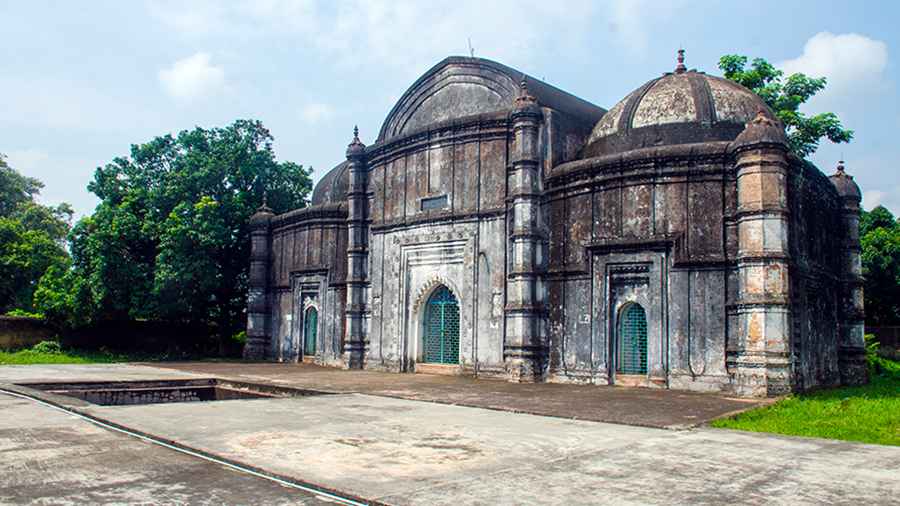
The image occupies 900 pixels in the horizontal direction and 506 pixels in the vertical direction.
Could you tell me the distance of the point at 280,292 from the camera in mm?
23891

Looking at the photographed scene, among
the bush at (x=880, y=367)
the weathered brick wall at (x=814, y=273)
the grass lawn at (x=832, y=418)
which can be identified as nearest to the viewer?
the grass lawn at (x=832, y=418)

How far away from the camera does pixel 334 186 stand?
2392 cm

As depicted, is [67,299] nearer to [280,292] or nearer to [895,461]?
[280,292]

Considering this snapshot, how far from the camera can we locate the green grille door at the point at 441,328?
59.8 ft

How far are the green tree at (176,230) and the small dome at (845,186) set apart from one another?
58.4ft

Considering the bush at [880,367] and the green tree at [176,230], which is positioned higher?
the green tree at [176,230]

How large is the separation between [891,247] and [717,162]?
19.3 metres

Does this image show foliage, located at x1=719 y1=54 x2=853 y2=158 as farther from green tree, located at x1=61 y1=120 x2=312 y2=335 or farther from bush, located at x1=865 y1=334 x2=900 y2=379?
green tree, located at x1=61 y1=120 x2=312 y2=335

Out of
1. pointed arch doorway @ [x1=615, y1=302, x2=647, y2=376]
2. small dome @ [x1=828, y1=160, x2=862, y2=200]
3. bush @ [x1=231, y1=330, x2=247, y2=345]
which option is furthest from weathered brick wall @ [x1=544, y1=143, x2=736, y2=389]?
bush @ [x1=231, y1=330, x2=247, y2=345]

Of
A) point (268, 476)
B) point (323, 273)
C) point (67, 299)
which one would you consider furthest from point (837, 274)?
point (67, 299)

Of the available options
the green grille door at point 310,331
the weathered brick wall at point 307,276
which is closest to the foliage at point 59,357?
the weathered brick wall at point 307,276

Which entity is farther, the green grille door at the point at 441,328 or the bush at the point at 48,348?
the bush at the point at 48,348

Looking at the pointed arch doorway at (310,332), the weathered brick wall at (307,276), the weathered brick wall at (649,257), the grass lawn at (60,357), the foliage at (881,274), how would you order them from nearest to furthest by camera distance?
the weathered brick wall at (649,257) → the weathered brick wall at (307,276) → the grass lawn at (60,357) → the pointed arch doorway at (310,332) → the foliage at (881,274)

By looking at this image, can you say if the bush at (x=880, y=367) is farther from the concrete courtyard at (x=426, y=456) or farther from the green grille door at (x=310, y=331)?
the green grille door at (x=310, y=331)
